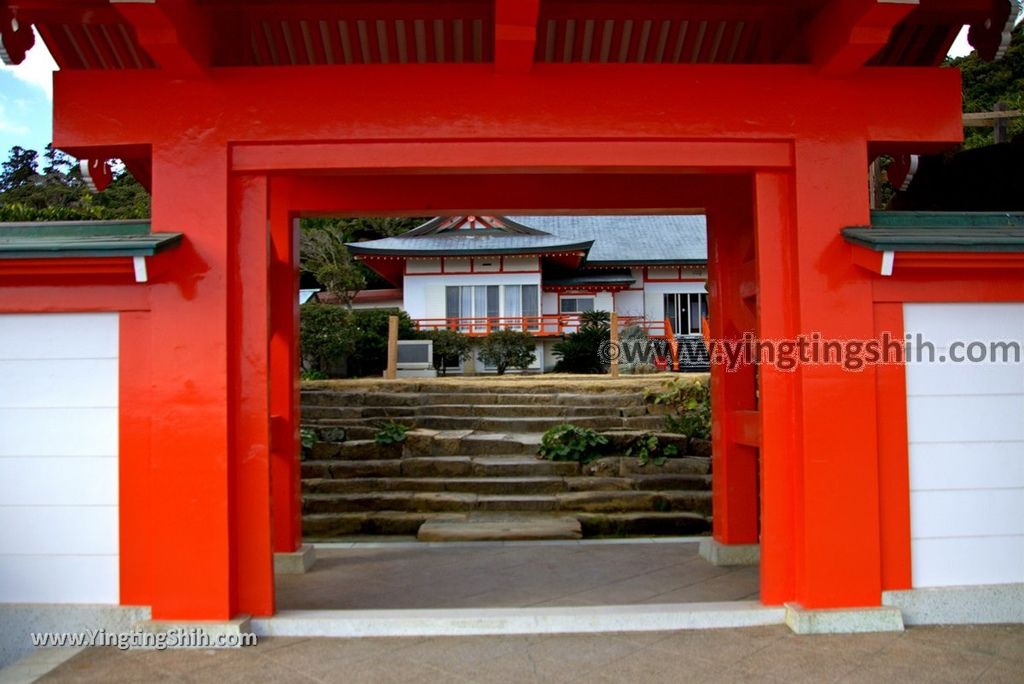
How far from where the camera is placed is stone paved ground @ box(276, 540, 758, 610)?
18.7 feet

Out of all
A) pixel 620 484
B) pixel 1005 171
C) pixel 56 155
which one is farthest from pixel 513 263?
pixel 56 155

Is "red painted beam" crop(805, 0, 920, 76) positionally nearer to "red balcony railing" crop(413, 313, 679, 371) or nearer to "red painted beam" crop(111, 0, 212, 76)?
"red painted beam" crop(111, 0, 212, 76)

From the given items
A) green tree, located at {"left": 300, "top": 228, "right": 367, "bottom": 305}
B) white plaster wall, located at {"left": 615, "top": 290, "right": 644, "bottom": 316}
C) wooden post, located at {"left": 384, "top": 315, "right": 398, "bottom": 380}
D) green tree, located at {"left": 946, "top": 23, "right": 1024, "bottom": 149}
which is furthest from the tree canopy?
green tree, located at {"left": 946, "top": 23, "right": 1024, "bottom": 149}

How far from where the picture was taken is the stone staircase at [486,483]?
9.25m

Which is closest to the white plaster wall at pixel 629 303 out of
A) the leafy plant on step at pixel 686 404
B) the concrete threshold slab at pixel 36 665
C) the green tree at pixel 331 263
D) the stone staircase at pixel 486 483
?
the green tree at pixel 331 263

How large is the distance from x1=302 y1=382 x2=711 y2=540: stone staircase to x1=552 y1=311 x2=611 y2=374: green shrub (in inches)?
359

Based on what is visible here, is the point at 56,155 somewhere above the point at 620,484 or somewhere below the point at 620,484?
above

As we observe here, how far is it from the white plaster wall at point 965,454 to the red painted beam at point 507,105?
49.3 inches

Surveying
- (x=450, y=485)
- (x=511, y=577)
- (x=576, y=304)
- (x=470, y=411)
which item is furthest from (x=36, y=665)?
(x=576, y=304)

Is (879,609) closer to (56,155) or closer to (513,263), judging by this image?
(513,263)

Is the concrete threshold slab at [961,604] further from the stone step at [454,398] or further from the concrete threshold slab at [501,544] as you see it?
the stone step at [454,398]

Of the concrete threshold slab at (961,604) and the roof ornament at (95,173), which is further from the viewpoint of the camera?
the roof ornament at (95,173)

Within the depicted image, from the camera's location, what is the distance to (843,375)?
4766 mm

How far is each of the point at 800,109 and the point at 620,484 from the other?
6.27 m
